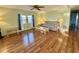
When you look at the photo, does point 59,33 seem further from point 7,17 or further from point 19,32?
point 7,17

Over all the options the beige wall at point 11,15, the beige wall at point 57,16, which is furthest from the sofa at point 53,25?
the beige wall at point 11,15

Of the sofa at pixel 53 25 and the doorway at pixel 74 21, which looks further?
the doorway at pixel 74 21

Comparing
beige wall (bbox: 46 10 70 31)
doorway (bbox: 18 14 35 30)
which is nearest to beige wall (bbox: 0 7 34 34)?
doorway (bbox: 18 14 35 30)

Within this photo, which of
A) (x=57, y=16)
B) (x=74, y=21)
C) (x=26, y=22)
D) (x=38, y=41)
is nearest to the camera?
(x=57, y=16)

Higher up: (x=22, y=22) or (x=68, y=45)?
(x=22, y=22)

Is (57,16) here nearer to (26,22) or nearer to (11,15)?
(26,22)

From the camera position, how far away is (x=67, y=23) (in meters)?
2.75

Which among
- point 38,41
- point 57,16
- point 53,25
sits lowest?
point 38,41

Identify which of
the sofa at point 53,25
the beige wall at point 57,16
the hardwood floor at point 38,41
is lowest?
the hardwood floor at point 38,41

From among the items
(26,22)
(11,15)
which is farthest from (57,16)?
(11,15)

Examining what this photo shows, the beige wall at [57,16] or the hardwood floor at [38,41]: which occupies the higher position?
the beige wall at [57,16]

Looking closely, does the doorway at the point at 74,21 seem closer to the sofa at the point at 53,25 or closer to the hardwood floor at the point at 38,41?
the hardwood floor at the point at 38,41

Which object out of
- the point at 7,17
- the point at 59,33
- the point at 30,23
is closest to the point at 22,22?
the point at 30,23
